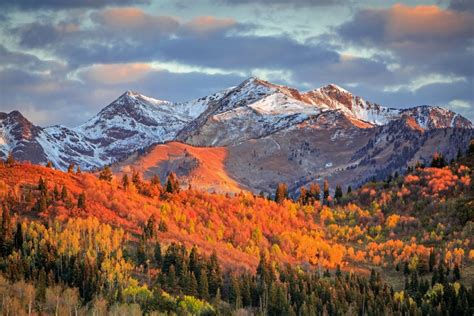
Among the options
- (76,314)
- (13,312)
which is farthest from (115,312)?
(13,312)

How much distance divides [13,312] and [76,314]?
52.0 feet

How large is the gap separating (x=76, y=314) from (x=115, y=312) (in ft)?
31.9

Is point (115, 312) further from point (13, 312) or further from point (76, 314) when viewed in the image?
point (13, 312)

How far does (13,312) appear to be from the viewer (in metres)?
200

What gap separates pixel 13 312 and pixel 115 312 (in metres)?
25.5

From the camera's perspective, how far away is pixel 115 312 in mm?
199750

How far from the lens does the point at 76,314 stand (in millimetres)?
199375
